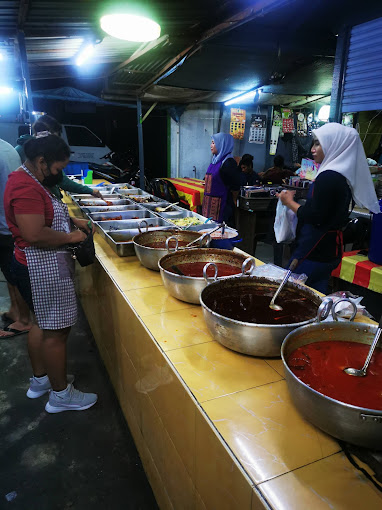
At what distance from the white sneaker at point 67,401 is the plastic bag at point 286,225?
2.22 metres

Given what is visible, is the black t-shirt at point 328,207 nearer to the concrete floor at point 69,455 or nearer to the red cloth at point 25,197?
the red cloth at point 25,197

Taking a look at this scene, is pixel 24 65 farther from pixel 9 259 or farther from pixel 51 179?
pixel 51 179

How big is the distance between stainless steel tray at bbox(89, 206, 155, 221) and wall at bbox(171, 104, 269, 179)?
889 cm

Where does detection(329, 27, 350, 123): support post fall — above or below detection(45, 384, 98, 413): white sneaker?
above

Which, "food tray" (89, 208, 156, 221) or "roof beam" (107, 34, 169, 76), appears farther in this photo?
"roof beam" (107, 34, 169, 76)

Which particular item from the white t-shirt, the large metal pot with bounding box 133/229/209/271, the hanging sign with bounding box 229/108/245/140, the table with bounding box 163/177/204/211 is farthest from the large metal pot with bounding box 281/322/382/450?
the hanging sign with bounding box 229/108/245/140

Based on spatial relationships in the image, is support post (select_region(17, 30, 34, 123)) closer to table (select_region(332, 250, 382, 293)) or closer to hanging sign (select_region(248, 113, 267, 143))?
table (select_region(332, 250, 382, 293))

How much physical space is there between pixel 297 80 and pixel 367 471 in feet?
23.0

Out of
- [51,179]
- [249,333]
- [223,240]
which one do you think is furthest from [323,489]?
[51,179]

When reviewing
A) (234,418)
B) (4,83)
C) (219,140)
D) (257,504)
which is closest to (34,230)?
(234,418)

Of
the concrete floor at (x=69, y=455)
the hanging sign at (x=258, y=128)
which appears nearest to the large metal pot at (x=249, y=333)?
the concrete floor at (x=69, y=455)

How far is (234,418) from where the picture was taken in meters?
1.01

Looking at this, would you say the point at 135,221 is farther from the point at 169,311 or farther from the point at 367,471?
the point at 367,471

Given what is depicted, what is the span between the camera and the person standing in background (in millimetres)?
3281
